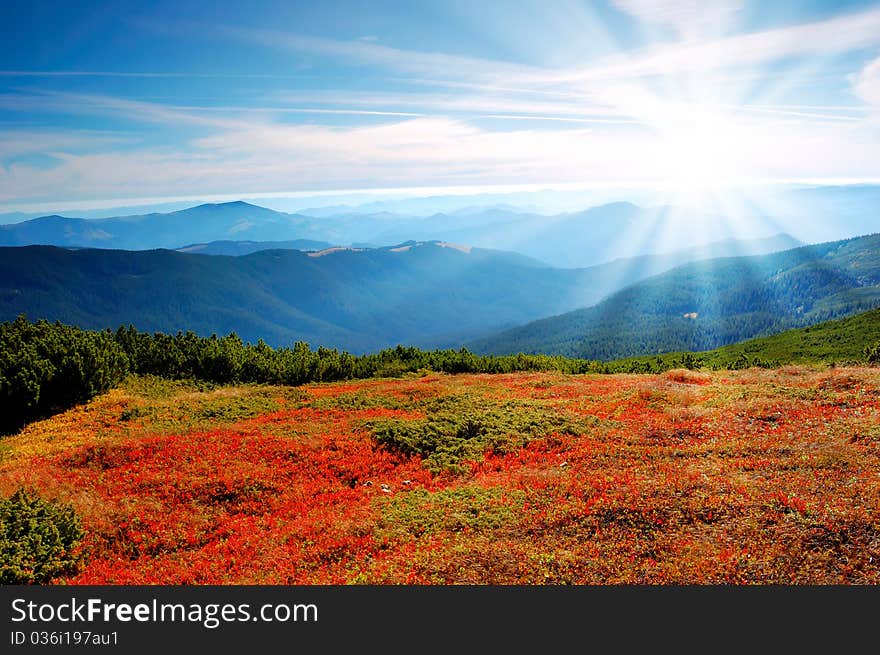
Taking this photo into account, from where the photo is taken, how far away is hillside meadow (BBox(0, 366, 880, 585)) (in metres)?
14.0

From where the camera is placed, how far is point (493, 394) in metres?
36.7

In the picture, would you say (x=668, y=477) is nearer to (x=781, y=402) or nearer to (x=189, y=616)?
(x=781, y=402)

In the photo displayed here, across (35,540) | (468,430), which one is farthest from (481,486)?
(35,540)

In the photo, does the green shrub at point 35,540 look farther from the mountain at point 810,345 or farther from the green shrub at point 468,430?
the mountain at point 810,345

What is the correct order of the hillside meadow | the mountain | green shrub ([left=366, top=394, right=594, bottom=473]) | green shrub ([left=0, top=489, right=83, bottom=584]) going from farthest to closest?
the mountain, green shrub ([left=366, top=394, right=594, bottom=473]), green shrub ([left=0, top=489, right=83, bottom=584]), the hillside meadow

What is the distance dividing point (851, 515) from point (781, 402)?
15204mm

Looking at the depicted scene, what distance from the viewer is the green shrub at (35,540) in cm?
1438

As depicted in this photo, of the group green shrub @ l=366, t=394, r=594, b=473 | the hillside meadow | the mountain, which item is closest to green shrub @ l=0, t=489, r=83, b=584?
the hillside meadow

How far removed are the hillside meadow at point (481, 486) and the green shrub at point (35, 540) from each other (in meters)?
0.64

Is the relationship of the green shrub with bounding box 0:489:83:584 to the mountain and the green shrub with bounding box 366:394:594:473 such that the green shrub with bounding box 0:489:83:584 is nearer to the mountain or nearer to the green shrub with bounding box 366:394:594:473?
the green shrub with bounding box 366:394:594:473

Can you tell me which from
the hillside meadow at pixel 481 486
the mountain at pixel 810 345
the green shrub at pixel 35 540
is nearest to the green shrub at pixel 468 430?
the hillside meadow at pixel 481 486

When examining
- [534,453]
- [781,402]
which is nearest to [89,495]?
[534,453]

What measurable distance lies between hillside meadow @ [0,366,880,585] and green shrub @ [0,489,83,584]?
64 centimetres

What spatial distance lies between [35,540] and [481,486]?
1523 cm
